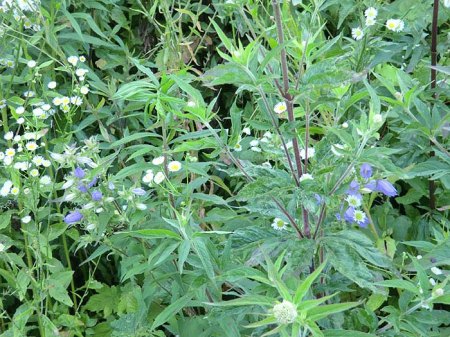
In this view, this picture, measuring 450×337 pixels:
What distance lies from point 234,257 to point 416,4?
3.18ft

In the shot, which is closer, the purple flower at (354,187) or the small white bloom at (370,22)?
the purple flower at (354,187)

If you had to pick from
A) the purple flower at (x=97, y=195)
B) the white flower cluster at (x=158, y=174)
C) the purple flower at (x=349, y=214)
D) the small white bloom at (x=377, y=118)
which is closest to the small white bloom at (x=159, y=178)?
the white flower cluster at (x=158, y=174)

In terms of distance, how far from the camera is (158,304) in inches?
71.2

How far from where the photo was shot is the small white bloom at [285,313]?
0.99 metres

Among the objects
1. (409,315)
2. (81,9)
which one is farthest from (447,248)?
(81,9)

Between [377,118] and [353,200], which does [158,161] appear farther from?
[377,118]

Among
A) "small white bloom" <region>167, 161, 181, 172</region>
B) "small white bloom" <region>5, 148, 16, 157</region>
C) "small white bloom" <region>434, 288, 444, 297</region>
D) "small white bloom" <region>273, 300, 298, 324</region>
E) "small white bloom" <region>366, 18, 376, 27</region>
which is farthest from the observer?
"small white bloom" <region>5, 148, 16, 157</region>

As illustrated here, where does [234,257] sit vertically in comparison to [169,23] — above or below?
below

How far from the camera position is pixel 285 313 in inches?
39.2

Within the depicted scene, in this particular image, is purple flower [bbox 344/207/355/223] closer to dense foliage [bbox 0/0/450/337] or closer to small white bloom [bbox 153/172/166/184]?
dense foliage [bbox 0/0/450/337]

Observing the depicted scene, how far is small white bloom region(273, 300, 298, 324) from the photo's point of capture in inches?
39.1

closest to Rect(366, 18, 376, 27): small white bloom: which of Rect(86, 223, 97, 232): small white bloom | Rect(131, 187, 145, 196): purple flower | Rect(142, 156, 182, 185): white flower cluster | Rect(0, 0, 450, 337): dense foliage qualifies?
Rect(0, 0, 450, 337): dense foliage

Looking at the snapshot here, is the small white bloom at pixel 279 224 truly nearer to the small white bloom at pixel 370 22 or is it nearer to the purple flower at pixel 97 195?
the purple flower at pixel 97 195

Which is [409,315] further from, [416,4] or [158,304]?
[416,4]
